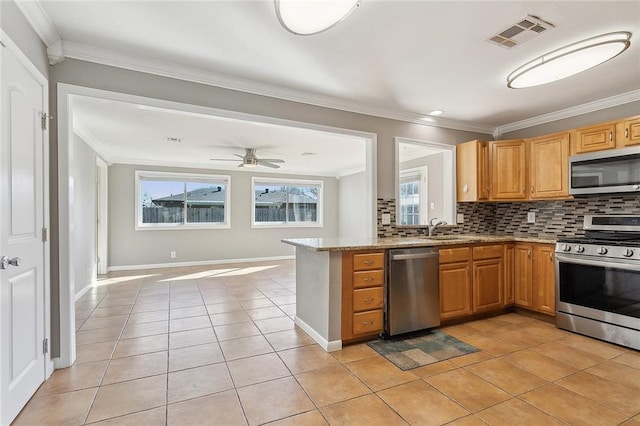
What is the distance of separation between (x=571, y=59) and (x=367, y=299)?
2.51 m

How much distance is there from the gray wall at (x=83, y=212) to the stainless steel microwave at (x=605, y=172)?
5837 mm

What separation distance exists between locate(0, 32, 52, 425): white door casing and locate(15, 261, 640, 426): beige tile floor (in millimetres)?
236

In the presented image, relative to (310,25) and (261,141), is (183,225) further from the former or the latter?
(310,25)

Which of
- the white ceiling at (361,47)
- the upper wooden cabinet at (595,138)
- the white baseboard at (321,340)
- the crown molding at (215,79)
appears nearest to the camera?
the white ceiling at (361,47)

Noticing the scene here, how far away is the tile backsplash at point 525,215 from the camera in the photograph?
3.34 meters

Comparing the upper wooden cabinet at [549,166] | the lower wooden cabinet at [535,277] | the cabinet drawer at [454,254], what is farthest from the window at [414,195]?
the cabinet drawer at [454,254]

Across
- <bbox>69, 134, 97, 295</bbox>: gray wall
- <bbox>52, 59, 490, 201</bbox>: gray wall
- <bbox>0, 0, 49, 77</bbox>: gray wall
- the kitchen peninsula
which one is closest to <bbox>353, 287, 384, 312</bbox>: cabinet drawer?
the kitchen peninsula

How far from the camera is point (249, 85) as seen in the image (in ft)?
9.72

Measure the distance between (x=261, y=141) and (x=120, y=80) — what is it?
104 inches

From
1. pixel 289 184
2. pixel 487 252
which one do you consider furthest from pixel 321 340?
pixel 289 184

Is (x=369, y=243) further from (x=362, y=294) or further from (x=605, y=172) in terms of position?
(x=605, y=172)

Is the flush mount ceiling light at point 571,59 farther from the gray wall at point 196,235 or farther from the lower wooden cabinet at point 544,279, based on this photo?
the gray wall at point 196,235

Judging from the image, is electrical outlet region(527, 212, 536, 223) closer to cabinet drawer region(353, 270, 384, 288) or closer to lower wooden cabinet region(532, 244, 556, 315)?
lower wooden cabinet region(532, 244, 556, 315)

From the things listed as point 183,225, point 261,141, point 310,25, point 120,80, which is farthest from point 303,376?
point 183,225
